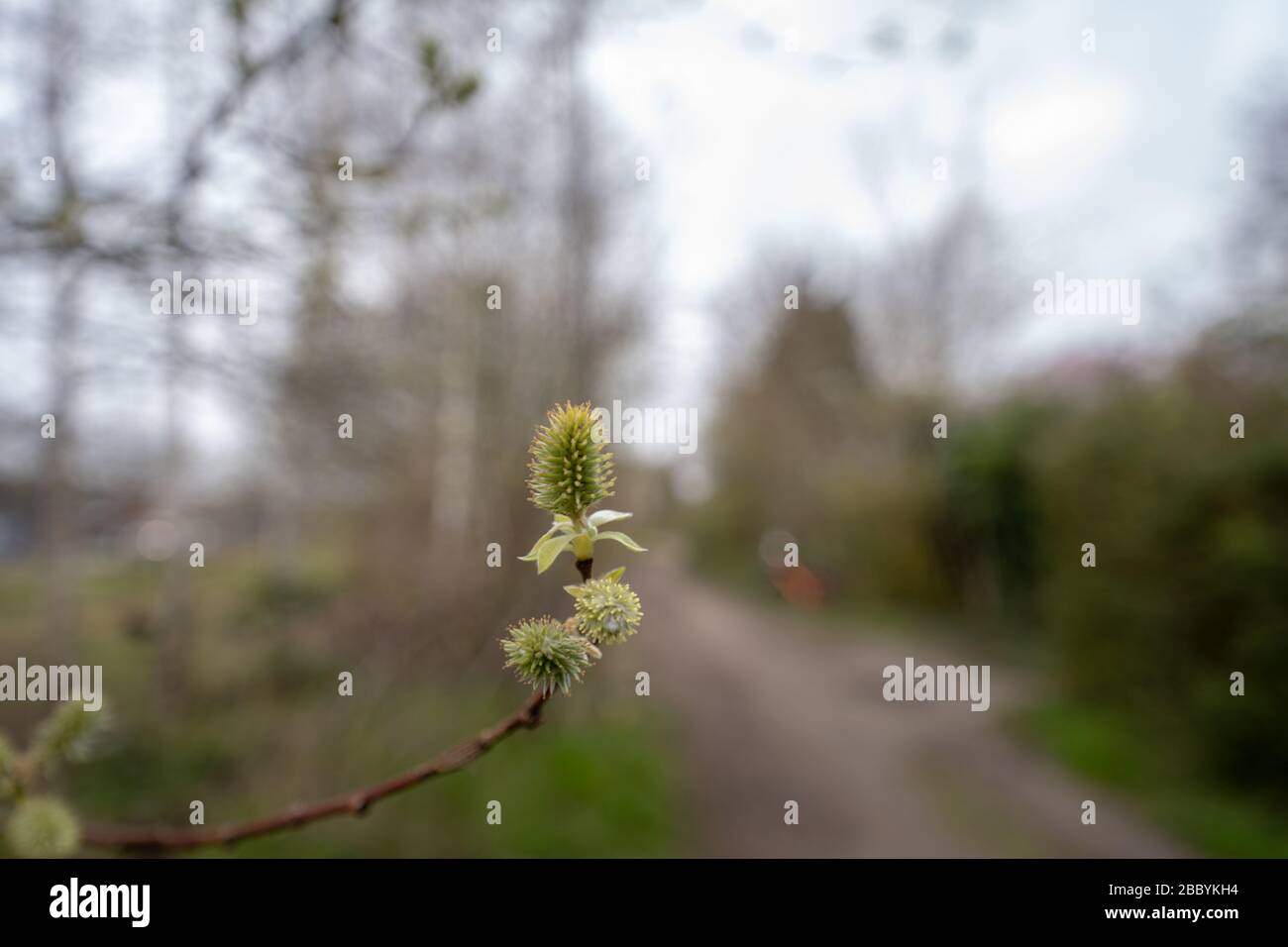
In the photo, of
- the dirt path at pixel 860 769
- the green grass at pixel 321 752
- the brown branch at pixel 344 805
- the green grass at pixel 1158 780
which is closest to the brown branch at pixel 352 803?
the brown branch at pixel 344 805

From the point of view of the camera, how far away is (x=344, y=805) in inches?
41.8

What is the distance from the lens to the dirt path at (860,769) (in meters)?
6.45

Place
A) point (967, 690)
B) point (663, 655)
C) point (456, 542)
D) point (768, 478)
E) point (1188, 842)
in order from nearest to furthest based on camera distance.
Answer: point (1188, 842) → point (456, 542) → point (967, 690) → point (663, 655) → point (768, 478)

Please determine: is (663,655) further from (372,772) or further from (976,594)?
(372,772)

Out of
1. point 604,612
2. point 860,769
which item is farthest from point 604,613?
point 860,769

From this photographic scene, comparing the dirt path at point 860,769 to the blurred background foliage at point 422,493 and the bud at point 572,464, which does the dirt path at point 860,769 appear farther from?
the bud at point 572,464

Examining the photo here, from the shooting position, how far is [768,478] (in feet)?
77.4

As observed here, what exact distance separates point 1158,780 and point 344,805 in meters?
8.29

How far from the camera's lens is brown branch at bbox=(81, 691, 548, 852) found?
0.88 meters

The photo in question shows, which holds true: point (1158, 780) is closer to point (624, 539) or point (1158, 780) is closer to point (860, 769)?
point (860, 769)

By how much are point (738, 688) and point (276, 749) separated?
26.7 ft

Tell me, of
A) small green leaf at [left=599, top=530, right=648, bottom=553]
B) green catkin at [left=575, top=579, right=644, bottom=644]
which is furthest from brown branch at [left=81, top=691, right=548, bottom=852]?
small green leaf at [left=599, top=530, right=648, bottom=553]

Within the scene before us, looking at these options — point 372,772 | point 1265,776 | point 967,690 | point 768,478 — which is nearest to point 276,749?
point 372,772

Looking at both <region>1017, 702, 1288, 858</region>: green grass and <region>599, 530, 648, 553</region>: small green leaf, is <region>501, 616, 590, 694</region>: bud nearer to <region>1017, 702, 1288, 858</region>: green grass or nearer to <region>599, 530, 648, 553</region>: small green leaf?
<region>599, 530, 648, 553</region>: small green leaf
